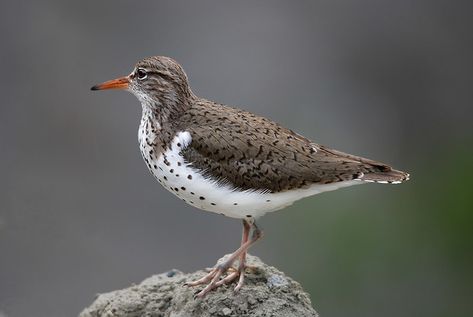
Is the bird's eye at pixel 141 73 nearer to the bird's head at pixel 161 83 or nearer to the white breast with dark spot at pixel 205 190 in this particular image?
the bird's head at pixel 161 83

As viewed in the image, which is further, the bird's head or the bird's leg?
the bird's head

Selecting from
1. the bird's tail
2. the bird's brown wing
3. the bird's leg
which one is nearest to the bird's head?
the bird's brown wing

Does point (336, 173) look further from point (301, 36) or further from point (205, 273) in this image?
point (301, 36)

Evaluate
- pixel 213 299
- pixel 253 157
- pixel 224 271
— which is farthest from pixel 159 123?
pixel 213 299

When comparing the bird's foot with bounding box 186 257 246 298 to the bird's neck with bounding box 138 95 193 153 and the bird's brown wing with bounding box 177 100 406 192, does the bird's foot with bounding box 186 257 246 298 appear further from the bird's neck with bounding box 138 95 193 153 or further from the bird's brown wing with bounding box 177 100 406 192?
the bird's neck with bounding box 138 95 193 153

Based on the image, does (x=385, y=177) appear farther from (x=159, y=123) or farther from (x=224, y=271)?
(x=159, y=123)

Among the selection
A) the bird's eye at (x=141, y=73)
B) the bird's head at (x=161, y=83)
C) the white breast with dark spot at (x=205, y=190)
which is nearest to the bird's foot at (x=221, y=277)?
the white breast with dark spot at (x=205, y=190)
